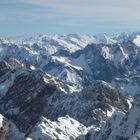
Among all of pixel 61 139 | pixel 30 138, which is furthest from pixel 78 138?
pixel 30 138

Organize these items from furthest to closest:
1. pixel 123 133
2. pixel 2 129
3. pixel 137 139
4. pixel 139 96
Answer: pixel 139 96 → pixel 123 133 → pixel 137 139 → pixel 2 129

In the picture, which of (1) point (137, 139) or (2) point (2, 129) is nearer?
(2) point (2, 129)

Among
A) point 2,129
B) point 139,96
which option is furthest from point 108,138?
point 2,129

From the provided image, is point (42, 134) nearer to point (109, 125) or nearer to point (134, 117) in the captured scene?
point (109, 125)

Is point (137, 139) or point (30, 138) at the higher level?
point (137, 139)

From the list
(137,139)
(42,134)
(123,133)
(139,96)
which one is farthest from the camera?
(42,134)

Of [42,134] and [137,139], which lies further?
[42,134]

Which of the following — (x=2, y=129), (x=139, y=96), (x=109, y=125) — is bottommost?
(x=109, y=125)

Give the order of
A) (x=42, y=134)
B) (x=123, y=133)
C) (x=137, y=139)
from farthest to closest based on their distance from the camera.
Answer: (x=42, y=134) < (x=123, y=133) < (x=137, y=139)

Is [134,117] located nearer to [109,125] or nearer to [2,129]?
[109,125]
